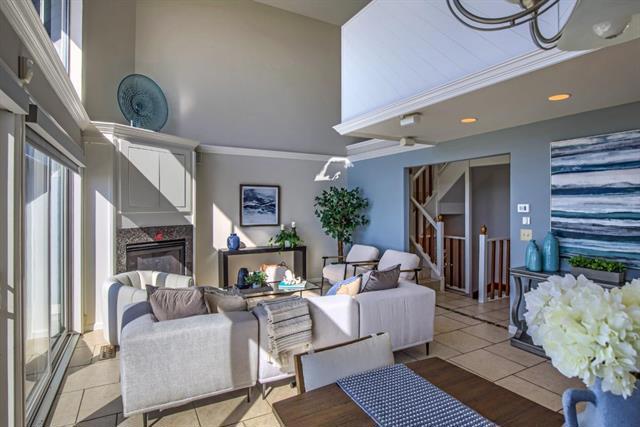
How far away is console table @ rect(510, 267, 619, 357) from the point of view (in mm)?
3619

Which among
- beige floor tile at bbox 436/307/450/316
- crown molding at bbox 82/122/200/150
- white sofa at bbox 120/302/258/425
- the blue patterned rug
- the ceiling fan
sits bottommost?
beige floor tile at bbox 436/307/450/316

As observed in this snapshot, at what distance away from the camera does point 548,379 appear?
3.05m

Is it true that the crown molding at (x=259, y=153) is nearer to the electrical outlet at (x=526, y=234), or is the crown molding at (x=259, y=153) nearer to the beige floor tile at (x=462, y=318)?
the beige floor tile at (x=462, y=318)

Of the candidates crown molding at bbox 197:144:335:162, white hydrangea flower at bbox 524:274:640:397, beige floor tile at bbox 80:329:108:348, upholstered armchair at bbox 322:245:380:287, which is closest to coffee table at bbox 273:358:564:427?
white hydrangea flower at bbox 524:274:640:397

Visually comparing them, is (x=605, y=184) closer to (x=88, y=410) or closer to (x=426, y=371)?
(x=426, y=371)

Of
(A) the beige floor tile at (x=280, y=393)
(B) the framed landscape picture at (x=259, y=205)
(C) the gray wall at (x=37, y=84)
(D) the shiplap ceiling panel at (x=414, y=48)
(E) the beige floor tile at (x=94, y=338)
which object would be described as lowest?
(A) the beige floor tile at (x=280, y=393)

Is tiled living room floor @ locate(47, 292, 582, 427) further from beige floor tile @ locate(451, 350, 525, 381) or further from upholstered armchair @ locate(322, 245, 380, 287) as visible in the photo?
upholstered armchair @ locate(322, 245, 380, 287)

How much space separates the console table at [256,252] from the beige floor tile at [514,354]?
329 cm

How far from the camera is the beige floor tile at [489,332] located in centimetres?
397

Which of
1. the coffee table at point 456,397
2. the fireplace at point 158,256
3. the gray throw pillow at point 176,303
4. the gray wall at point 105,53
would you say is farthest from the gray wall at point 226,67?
the coffee table at point 456,397

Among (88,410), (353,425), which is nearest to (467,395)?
(353,425)

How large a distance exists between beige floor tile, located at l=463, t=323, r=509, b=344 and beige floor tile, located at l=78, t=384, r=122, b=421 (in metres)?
3.60

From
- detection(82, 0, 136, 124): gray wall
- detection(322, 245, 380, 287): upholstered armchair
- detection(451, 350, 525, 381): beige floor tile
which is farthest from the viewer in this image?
detection(322, 245, 380, 287): upholstered armchair

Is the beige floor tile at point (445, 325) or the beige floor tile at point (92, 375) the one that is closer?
the beige floor tile at point (92, 375)
